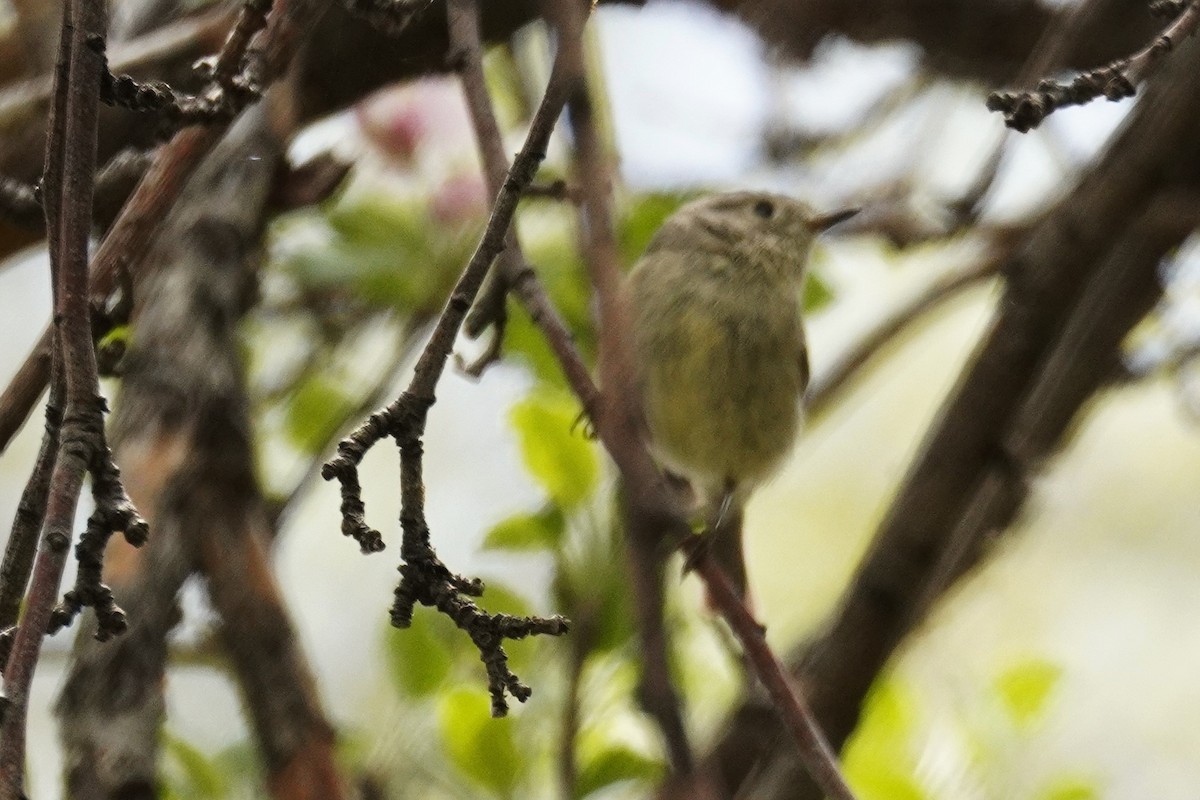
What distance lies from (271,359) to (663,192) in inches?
29.4

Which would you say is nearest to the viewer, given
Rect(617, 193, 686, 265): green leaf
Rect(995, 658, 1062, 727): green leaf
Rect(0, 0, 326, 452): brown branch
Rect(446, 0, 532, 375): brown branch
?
Rect(0, 0, 326, 452): brown branch

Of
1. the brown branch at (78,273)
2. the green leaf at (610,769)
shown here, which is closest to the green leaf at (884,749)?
the green leaf at (610,769)

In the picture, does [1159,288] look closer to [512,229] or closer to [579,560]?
[579,560]

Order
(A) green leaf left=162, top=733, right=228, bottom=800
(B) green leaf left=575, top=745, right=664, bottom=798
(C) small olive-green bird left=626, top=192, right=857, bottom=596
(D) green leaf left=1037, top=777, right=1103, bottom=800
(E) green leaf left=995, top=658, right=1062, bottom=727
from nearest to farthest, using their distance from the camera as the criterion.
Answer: (B) green leaf left=575, top=745, right=664, bottom=798
(A) green leaf left=162, top=733, right=228, bottom=800
(D) green leaf left=1037, top=777, right=1103, bottom=800
(E) green leaf left=995, top=658, right=1062, bottom=727
(C) small olive-green bird left=626, top=192, right=857, bottom=596

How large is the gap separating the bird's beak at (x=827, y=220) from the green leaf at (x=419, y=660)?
101cm

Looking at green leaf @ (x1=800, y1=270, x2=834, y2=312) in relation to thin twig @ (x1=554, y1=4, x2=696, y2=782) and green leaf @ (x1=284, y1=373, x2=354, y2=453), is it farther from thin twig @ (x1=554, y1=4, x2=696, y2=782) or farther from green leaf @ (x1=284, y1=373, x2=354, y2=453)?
thin twig @ (x1=554, y1=4, x2=696, y2=782)

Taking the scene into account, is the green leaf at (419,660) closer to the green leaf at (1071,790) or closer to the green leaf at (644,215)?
the green leaf at (644,215)

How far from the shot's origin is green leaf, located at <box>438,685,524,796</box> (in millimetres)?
1609

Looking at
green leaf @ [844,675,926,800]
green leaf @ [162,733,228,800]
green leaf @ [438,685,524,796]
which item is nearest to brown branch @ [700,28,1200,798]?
green leaf @ [844,675,926,800]

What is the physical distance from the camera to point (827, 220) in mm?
2475

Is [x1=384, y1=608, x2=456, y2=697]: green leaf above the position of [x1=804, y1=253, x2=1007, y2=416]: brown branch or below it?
below

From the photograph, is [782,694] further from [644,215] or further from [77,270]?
[644,215]

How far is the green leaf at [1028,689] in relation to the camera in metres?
1.92

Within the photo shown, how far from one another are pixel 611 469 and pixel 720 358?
64 centimetres
